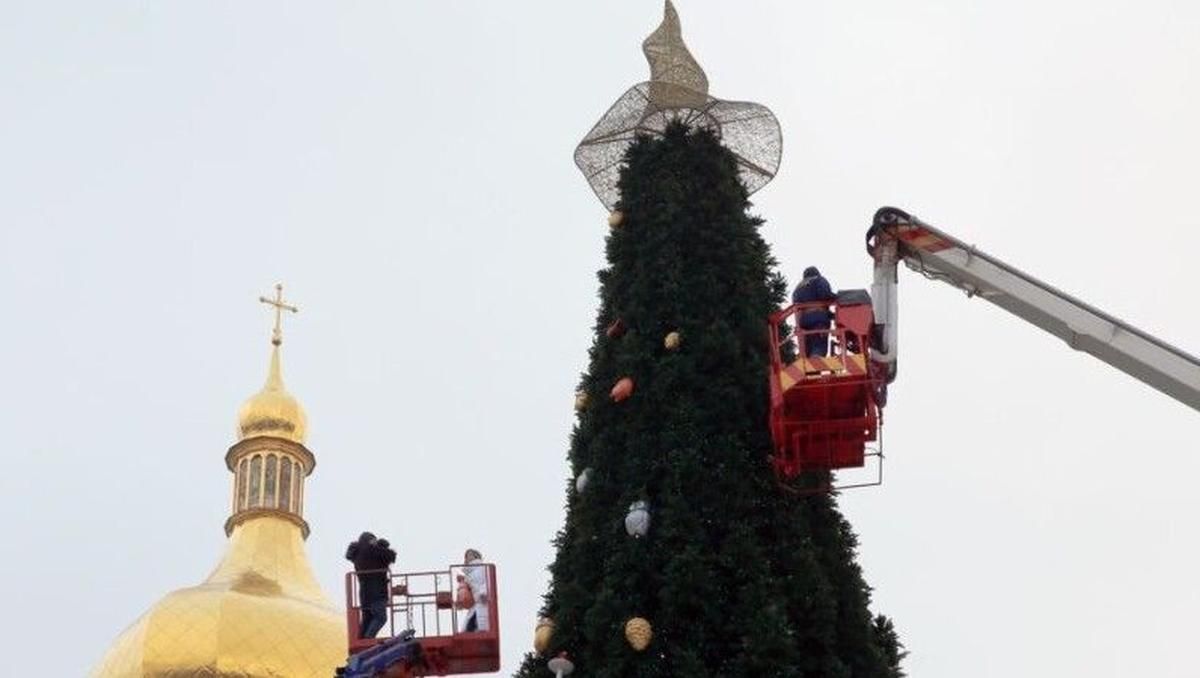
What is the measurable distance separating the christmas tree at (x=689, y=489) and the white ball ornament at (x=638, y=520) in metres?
0.02

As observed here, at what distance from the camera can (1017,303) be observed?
61.8 feet

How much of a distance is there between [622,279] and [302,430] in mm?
36589

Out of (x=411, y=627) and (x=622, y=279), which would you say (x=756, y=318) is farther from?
(x=411, y=627)

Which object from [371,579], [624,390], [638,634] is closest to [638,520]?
[638,634]

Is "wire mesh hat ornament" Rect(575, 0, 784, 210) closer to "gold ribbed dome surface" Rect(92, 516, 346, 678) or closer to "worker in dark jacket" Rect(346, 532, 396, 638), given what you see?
"worker in dark jacket" Rect(346, 532, 396, 638)

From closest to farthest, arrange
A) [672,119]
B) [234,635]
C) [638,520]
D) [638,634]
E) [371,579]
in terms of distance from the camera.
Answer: [638,634]
[638,520]
[371,579]
[672,119]
[234,635]

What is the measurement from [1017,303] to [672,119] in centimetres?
485

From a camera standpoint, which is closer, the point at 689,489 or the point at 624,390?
the point at 689,489

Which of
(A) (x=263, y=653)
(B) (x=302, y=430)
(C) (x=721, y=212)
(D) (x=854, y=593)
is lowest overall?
(D) (x=854, y=593)

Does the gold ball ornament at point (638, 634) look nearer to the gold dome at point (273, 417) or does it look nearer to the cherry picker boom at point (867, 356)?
the cherry picker boom at point (867, 356)

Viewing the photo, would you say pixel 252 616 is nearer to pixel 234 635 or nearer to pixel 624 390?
pixel 234 635

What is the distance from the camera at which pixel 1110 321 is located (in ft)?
58.7

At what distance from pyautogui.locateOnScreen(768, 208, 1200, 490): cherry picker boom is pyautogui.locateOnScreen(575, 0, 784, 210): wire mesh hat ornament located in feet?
12.1

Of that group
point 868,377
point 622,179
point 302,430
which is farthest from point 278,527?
point 868,377
